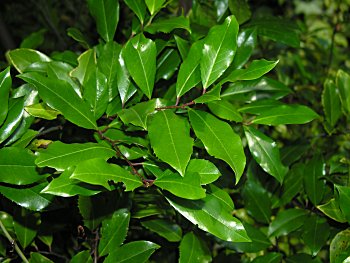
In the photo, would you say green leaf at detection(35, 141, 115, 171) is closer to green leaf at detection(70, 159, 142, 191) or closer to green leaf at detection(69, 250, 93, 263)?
green leaf at detection(70, 159, 142, 191)

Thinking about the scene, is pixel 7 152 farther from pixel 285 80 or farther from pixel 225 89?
pixel 285 80

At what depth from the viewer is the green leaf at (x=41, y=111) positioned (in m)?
0.83

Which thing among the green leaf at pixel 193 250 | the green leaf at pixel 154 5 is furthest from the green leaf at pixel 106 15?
the green leaf at pixel 193 250

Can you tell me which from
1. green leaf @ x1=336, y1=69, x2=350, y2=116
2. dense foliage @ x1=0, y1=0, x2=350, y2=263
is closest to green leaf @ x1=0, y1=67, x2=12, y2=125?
dense foliage @ x1=0, y1=0, x2=350, y2=263

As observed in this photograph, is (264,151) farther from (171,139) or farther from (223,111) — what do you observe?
(171,139)

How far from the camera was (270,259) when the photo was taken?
967 millimetres

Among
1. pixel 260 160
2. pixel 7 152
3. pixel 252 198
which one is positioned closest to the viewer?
pixel 7 152

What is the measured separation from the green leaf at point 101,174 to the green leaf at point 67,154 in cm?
4

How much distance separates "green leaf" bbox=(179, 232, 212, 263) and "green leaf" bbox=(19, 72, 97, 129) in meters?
0.30

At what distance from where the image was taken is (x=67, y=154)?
2.39ft

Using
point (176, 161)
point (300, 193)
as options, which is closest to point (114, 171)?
point (176, 161)

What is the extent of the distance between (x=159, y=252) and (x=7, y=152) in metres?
0.50

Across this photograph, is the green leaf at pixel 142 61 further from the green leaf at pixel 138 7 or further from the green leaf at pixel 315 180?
the green leaf at pixel 315 180

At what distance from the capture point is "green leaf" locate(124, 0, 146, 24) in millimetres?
928
